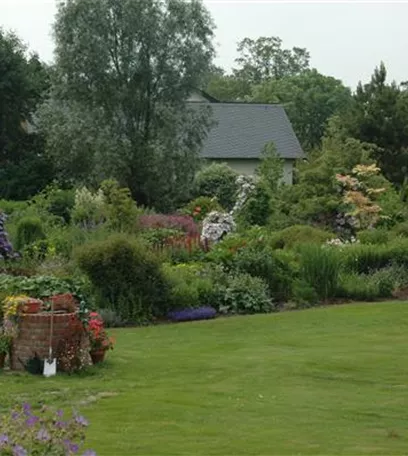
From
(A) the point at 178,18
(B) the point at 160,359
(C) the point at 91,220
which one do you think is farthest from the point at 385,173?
(B) the point at 160,359

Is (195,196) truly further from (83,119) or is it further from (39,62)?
(39,62)

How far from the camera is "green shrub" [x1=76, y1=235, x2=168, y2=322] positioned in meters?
14.8

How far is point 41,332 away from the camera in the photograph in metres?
9.98

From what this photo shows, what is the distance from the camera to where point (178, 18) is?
3256 cm

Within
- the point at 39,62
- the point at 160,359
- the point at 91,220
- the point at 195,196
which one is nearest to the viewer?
the point at 160,359

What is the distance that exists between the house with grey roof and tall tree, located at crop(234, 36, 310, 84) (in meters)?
43.1

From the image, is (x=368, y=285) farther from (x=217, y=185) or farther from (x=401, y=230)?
(x=217, y=185)

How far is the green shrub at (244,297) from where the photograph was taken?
15.8 m

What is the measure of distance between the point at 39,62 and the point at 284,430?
127ft

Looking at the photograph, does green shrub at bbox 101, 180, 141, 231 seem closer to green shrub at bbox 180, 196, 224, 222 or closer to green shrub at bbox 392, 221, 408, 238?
green shrub at bbox 180, 196, 224, 222

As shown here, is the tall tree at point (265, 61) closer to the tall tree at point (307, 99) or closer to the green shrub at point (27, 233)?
the tall tree at point (307, 99)

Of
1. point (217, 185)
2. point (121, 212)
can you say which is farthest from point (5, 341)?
point (217, 185)

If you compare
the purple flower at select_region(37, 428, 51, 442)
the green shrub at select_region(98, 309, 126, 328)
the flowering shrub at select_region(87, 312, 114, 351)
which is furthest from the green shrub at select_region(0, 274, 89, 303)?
the purple flower at select_region(37, 428, 51, 442)

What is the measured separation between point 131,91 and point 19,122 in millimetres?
8406
